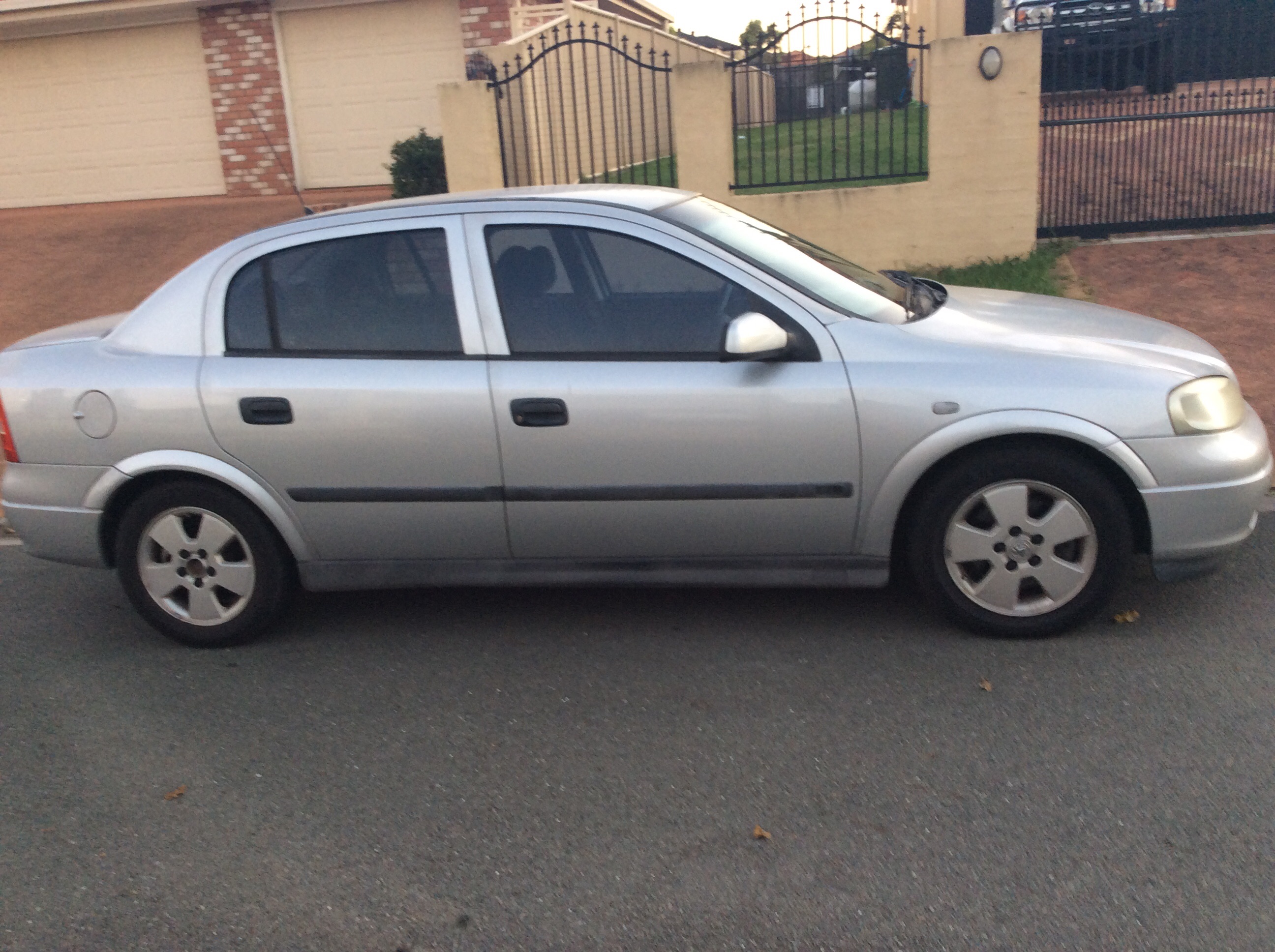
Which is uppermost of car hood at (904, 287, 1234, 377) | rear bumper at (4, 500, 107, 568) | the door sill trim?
car hood at (904, 287, 1234, 377)

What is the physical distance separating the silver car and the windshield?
0.03 metres

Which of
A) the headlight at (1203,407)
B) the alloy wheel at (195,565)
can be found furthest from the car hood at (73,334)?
the headlight at (1203,407)

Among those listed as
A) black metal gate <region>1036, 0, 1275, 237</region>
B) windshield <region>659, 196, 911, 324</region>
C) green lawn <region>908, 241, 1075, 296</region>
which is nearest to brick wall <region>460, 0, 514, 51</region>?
black metal gate <region>1036, 0, 1275, 237</region>

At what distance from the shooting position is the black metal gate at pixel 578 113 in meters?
10.9

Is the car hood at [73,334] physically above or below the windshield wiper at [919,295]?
above

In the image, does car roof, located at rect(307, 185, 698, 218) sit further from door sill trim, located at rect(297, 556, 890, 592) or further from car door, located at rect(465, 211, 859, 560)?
door sill trim, located at rect(297, 556, 890, 592)

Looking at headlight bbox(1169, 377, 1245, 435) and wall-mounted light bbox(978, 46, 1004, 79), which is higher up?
wall-mounted light bbox(978, 46, 1004, 79)

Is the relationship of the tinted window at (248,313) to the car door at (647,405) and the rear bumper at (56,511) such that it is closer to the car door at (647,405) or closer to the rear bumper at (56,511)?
the rear bumper at (56,511)

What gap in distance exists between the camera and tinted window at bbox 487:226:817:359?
4.54 metres

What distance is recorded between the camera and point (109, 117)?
16000 millimetres

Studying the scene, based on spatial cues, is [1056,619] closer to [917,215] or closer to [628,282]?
[628,282]

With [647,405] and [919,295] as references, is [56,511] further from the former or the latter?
[919,295]

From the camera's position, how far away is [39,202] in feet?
54.4

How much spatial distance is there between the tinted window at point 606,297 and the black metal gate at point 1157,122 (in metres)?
7.22
